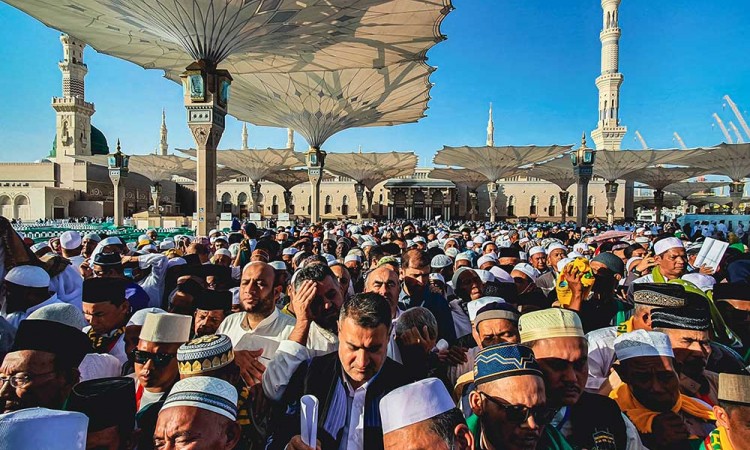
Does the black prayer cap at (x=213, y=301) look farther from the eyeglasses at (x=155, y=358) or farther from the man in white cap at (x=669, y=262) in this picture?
the man in white cap at (x=669, y=262)

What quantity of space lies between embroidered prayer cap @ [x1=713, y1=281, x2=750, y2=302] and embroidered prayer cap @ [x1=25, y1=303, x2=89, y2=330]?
418cm

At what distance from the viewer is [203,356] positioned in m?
1.79

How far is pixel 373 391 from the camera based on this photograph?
1779 mm

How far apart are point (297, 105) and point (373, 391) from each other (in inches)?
807

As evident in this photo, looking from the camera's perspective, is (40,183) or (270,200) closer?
(40,183)

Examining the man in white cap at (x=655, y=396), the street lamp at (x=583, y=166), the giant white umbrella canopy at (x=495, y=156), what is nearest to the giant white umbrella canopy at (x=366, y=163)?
the giant white umbrella canopy at (x=495, y=156)

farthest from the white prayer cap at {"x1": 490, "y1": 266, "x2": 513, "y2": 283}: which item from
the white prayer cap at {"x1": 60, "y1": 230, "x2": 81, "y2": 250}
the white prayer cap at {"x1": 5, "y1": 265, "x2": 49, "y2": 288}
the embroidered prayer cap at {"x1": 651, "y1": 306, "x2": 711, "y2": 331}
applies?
the white prayer cap at {"x1": 60, "y1": 230, "x2": 81, "y2": 250}

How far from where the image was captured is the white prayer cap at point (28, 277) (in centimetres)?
300

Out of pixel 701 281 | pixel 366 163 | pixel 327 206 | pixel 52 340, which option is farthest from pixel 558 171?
pixel 52 340

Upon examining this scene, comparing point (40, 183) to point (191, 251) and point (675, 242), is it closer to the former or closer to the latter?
point (191, 251)

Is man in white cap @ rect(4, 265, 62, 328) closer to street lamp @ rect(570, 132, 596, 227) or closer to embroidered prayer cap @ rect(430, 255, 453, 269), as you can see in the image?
embroidered prayer cap @ rect(430, 255, 453, 269)

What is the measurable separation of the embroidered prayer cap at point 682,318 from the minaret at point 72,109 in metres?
50.9

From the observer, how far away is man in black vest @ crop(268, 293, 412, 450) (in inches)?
68.7

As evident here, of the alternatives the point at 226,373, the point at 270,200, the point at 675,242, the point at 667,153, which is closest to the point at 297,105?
the point at 675,242
